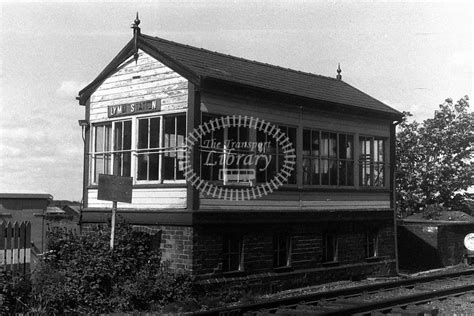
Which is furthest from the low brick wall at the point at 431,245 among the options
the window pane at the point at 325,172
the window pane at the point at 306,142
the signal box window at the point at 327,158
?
the window pane at the point at 306,142

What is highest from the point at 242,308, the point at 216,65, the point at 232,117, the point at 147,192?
the point at 216,65

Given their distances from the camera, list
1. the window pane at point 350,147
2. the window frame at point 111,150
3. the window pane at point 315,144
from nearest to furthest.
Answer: the window frame at point 111,150, the window pane at point 315,144, the window pane at point 350,147

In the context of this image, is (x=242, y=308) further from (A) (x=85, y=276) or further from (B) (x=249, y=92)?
(B) (x=249, y=92)

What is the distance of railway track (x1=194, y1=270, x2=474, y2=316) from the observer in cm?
1038

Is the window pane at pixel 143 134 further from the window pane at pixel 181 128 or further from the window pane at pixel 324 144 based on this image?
the window pane at pixel 324 144

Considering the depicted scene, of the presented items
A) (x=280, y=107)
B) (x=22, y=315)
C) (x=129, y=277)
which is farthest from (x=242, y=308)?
(x=280, y=107)

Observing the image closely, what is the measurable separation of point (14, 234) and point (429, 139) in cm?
2312

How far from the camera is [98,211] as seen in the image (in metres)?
15.0

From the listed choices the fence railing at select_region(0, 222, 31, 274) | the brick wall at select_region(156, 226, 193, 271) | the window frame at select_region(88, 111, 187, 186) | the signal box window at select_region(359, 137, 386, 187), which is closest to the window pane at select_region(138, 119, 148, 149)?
the window frame at select_region(88, 111, 187, 186)

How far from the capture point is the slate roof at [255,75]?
544 inches

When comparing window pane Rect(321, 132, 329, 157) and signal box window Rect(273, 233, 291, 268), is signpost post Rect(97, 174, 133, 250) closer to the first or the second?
signal box window Rect(273, 233, 291, 268)

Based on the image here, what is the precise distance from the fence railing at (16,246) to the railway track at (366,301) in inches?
139

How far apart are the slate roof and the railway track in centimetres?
511

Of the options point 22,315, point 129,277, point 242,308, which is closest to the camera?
point 22,315
